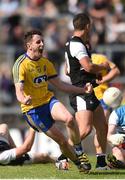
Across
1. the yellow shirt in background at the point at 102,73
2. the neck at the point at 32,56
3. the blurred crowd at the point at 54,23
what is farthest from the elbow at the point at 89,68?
the blurred crowd at the point at 54,23

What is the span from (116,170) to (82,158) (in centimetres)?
99

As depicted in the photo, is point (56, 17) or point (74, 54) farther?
point (56, 17)

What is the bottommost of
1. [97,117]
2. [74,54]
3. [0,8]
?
[97,117]

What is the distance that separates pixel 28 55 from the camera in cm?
1120

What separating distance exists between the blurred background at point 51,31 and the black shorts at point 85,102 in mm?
6650

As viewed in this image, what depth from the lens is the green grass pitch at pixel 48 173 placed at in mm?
10633

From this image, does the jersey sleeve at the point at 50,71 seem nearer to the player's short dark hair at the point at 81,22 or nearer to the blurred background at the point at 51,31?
the player's short dark hair at the point at 81,22

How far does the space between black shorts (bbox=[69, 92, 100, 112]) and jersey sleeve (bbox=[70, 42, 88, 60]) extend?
68 cm

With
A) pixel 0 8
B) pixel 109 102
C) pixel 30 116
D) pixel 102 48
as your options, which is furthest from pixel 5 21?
pixel 30 116

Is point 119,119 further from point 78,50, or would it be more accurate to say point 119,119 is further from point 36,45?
point 36,45

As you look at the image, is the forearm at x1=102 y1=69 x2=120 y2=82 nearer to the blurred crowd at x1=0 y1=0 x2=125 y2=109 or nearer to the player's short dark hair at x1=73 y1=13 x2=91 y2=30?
the player's short dark hair at x1=73 y1=13 x2=91 y2=30

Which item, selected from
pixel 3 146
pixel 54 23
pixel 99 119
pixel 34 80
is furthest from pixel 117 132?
pixel 54 23

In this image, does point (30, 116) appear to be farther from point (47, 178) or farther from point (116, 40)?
point (116, 40)

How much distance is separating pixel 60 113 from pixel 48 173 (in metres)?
1.02
